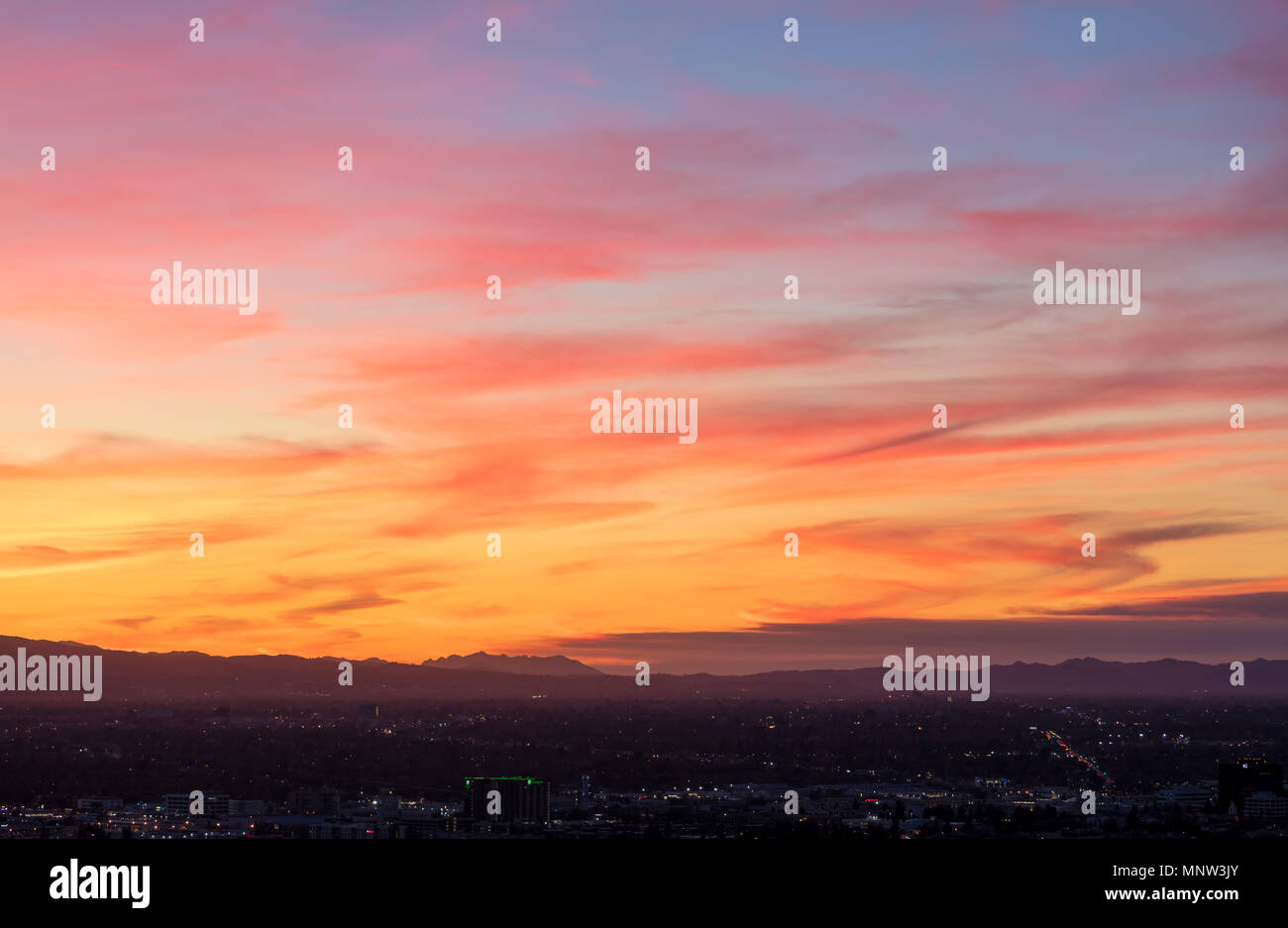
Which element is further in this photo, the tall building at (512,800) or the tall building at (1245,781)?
the tall building at (1245,781)

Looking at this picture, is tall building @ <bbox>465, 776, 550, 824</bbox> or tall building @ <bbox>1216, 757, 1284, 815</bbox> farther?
tall building @ <bbox>1216, 757, 1284, 815</bbox>

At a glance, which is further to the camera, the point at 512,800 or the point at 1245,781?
the point at 1245,781
